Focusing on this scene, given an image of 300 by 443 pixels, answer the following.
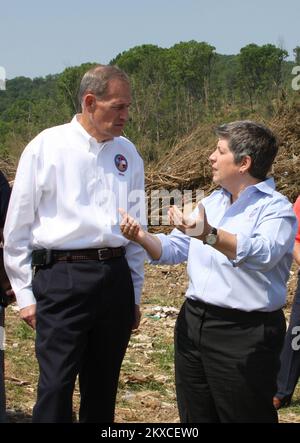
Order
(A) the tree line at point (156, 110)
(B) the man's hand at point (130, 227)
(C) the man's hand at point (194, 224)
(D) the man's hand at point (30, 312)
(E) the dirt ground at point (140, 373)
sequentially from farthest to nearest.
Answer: (A) the tree line at point (156, 110)
(E) the dirt ground at point (140, 373)
(D) the man's hand at point (30, 312)
(B) the man's hand at point (130, 227)
(C) the man's hand at point (194, 224)

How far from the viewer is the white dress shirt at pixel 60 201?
9.93 feet

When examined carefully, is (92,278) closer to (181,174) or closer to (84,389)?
(84,389)

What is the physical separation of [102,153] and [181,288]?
5923 millimetres

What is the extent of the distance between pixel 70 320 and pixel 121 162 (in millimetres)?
788

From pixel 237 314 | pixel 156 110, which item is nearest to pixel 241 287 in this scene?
pixel 237 314

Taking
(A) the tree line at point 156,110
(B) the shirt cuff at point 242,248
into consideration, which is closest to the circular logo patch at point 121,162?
(B) the shirt cuff at point 242,248

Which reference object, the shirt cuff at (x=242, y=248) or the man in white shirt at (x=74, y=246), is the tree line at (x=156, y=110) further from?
the shirt cuff at (x=242, y=248)

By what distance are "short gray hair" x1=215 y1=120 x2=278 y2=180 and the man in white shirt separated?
55 centimetres

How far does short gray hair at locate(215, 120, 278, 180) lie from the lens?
2865 mm

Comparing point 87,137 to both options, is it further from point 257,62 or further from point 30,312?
point 257,62

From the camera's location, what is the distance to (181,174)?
11875 millimetres

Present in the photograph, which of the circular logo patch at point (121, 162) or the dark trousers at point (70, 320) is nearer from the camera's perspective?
the dark trousers at point (70, 320)

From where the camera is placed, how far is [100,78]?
3117 millimetres
